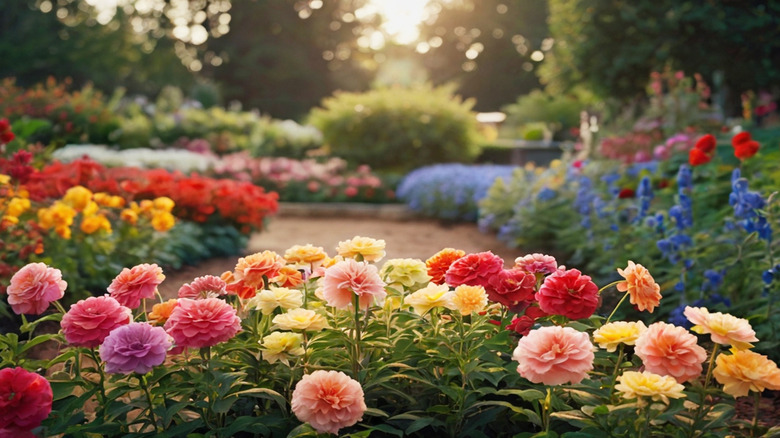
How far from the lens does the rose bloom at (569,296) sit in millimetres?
1778

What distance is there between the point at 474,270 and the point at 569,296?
0.30 meters

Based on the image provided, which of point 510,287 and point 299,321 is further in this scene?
point 510,287

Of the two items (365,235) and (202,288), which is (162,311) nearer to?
(202,288)

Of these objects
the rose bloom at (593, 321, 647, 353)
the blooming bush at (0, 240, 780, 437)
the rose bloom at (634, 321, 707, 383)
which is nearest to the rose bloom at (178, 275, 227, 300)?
the blooming bush at (0, 240, 780, 437)

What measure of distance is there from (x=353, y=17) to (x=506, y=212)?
2713cm

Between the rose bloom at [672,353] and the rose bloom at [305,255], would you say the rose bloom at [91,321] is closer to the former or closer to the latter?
the rose bloom at [305,255]

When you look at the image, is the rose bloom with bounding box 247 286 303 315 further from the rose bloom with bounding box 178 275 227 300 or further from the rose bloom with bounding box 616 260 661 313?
the rose bloom with bounding box 616 260 661 313

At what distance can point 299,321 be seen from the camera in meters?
1.80

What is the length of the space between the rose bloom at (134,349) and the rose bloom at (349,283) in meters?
0.42

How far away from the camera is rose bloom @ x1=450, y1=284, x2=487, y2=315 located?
73.7 inches

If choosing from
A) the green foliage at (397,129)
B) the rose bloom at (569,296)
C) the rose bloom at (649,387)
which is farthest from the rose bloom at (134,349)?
the green foliage at (397,129)

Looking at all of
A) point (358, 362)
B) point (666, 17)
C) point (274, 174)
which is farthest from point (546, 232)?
point (666, 17)

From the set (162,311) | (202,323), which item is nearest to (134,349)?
(202,323)

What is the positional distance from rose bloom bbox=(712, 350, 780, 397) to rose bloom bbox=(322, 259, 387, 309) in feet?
2.75
